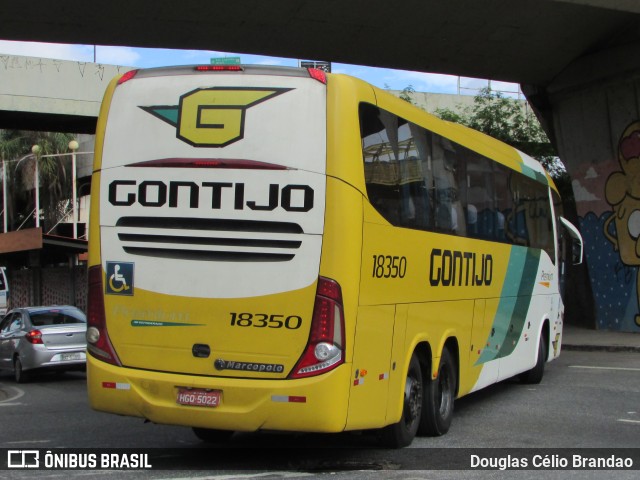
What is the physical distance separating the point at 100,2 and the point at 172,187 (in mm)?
10183

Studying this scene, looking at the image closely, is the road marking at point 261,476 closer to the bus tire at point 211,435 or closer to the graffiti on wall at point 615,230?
→ the bus tire at point 211,435

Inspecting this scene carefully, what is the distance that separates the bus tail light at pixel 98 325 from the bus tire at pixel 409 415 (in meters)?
2.68

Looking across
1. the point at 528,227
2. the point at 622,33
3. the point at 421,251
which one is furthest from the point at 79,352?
the point at 622,33

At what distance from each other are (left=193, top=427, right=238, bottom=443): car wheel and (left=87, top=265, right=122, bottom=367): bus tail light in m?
1.80

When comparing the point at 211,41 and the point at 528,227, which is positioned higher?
the point at 211,41

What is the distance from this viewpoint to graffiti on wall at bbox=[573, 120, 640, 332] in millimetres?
21828

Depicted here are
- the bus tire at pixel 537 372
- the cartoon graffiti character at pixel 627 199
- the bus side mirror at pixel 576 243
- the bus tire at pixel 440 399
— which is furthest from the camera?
the cartoon graffiti character at pixel 627 199

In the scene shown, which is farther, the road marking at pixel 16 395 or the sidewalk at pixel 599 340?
the sidewalk at pixel 599 340

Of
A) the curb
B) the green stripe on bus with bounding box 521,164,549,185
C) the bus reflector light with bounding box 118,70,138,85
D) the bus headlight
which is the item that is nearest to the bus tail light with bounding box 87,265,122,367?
the bus headlight

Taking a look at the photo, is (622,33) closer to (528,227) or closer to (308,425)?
(528,227)

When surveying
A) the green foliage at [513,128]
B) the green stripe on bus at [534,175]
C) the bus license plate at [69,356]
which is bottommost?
the bus license plate at [69,356]

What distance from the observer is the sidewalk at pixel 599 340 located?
19.7 m

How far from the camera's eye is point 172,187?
24.8ft

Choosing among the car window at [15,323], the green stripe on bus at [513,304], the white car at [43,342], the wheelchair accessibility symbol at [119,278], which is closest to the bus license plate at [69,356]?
the white car at [43,342]
